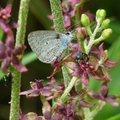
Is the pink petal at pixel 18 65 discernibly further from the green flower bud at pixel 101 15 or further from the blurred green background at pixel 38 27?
the blurred green background at pixel 38 27

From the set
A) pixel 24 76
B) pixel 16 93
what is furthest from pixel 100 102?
pixel 24 76

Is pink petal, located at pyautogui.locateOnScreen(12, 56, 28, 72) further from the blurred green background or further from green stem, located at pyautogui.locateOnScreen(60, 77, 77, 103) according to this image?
the blurred green background

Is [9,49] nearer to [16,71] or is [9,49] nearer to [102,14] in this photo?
[16,71]

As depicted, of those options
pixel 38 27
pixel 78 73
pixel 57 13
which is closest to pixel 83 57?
pixel 78 73

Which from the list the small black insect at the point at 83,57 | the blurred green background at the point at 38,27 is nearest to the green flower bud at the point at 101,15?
the small black insect at the point at 83,57

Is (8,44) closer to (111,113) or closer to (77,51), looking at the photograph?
(77,51)
